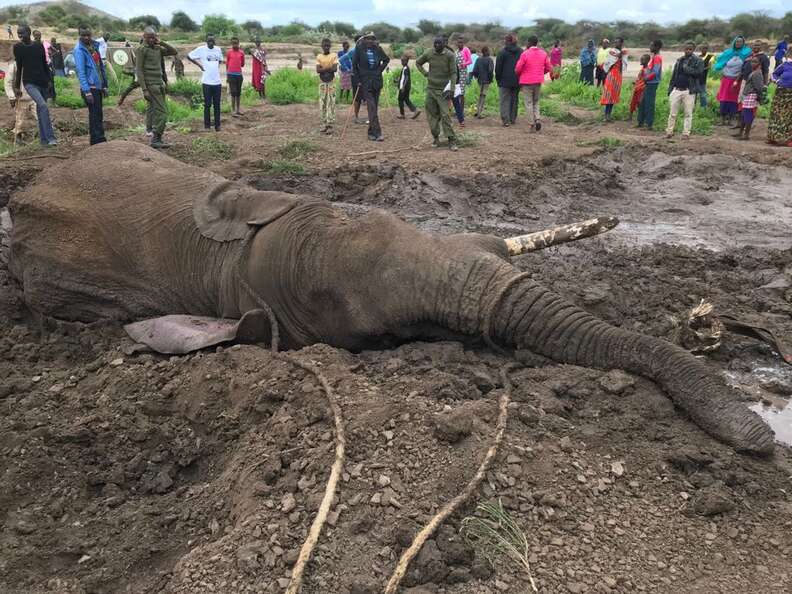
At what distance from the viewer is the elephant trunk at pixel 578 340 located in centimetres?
383

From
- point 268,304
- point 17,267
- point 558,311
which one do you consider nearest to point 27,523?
point 268,304

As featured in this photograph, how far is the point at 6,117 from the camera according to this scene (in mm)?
15898

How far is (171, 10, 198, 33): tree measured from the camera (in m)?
69.6

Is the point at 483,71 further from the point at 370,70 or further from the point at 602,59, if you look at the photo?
the point at 370,70

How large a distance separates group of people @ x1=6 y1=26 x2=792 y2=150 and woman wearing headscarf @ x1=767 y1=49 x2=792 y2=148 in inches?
0.7

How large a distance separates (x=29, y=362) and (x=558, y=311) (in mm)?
3887

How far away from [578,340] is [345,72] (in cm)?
1658

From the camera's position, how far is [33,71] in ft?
40.4

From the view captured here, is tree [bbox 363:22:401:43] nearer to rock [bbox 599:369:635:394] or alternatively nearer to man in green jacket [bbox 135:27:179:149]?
man in green jacket [bbox 135:27:179:149]

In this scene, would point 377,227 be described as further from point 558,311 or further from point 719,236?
point 719,236

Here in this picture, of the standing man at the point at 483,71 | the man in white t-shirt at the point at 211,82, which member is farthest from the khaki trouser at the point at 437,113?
the standing man at the point at 483,71

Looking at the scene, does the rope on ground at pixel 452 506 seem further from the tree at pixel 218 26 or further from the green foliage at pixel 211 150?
the tree at pixel 218 26

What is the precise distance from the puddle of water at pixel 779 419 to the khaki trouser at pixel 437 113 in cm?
940

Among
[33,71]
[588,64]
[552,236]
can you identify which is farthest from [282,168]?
[588,64]
